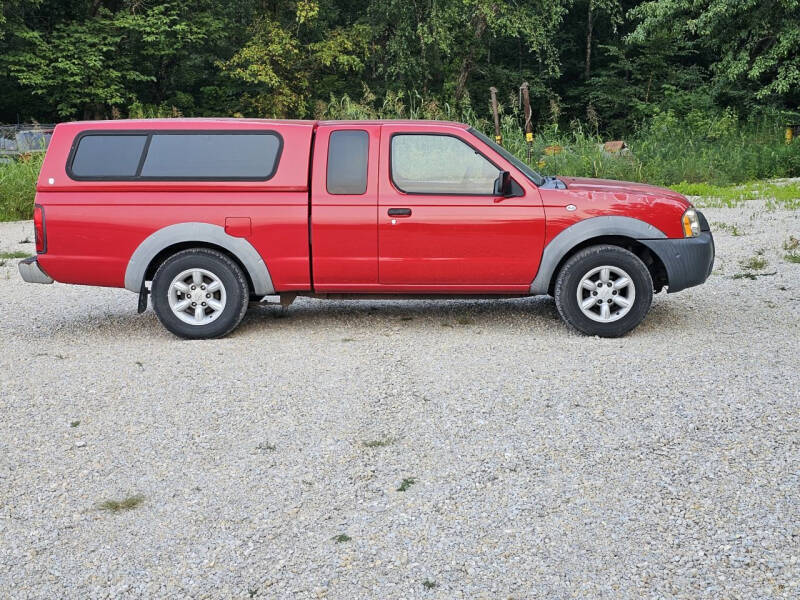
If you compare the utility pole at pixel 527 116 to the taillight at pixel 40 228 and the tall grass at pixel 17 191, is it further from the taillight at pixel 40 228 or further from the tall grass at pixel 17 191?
the taillight at pixel 40 228

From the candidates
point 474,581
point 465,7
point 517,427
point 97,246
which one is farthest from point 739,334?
point 465,7

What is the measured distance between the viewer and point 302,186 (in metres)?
6.80

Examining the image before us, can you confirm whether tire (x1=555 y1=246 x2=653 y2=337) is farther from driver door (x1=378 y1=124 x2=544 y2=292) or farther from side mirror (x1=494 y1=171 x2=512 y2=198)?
side mirror (x1=494 y1=171 x2=512 y2=198)

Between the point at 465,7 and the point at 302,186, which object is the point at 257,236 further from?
the point at 465,7

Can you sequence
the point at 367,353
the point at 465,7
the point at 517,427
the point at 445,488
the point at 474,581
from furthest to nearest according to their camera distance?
the point at 465,7, the point at 367,353, the point at 517,427, the point at 445,488, the point at 474,581

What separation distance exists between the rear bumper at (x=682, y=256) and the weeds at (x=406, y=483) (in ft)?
11.3

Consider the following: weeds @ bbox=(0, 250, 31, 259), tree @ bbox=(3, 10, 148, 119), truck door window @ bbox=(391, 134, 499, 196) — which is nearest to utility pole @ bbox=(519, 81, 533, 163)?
weeds @ bbox=(0, 250, 31, 259)

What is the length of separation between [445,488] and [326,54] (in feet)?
93.8

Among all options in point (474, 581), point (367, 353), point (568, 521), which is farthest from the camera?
point (367, 353)

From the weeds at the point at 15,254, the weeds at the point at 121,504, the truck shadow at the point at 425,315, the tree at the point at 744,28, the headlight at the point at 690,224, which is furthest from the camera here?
the tree at the point at 744,28

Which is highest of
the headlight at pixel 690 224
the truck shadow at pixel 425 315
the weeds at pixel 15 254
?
the headlight at pixel 690 224

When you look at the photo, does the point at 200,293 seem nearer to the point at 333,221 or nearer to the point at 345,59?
the point at 333,221

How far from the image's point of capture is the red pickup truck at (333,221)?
675cm

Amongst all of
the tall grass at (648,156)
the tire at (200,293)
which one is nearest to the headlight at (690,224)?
the tire at (200,293)
